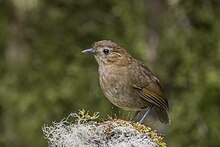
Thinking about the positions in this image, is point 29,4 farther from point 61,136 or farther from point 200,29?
point 61,136

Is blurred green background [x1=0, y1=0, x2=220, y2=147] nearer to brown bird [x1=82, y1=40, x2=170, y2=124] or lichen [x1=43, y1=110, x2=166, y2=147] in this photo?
brown bird [x1=82, y1=40, x2=170, y2=124]

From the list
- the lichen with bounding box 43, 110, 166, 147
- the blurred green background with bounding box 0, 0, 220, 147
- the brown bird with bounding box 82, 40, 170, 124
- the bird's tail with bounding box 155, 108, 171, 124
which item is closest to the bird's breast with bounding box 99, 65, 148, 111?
the brown bird with bounding box 82, 40, 170, 124

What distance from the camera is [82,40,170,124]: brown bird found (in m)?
4.38

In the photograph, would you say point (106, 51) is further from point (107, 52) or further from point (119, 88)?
point (119, 88)

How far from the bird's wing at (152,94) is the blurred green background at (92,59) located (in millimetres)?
2542

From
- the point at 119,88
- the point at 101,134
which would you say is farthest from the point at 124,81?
the point at 101,134

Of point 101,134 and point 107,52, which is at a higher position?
point 107,52

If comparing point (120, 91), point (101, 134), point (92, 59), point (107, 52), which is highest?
point (92, 59)

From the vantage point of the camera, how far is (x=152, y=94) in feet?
14.9

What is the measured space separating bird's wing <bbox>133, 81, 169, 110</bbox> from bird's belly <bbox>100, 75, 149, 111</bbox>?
0.04 meters

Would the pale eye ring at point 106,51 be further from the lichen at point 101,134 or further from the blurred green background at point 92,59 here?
the blurred green background at point 92,59

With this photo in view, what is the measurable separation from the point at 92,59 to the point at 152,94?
309 cm

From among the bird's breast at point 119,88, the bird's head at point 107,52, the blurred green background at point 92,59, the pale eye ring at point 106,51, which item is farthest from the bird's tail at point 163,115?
the blurred green background at point 92,59

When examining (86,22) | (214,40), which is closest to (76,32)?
(86,22)
